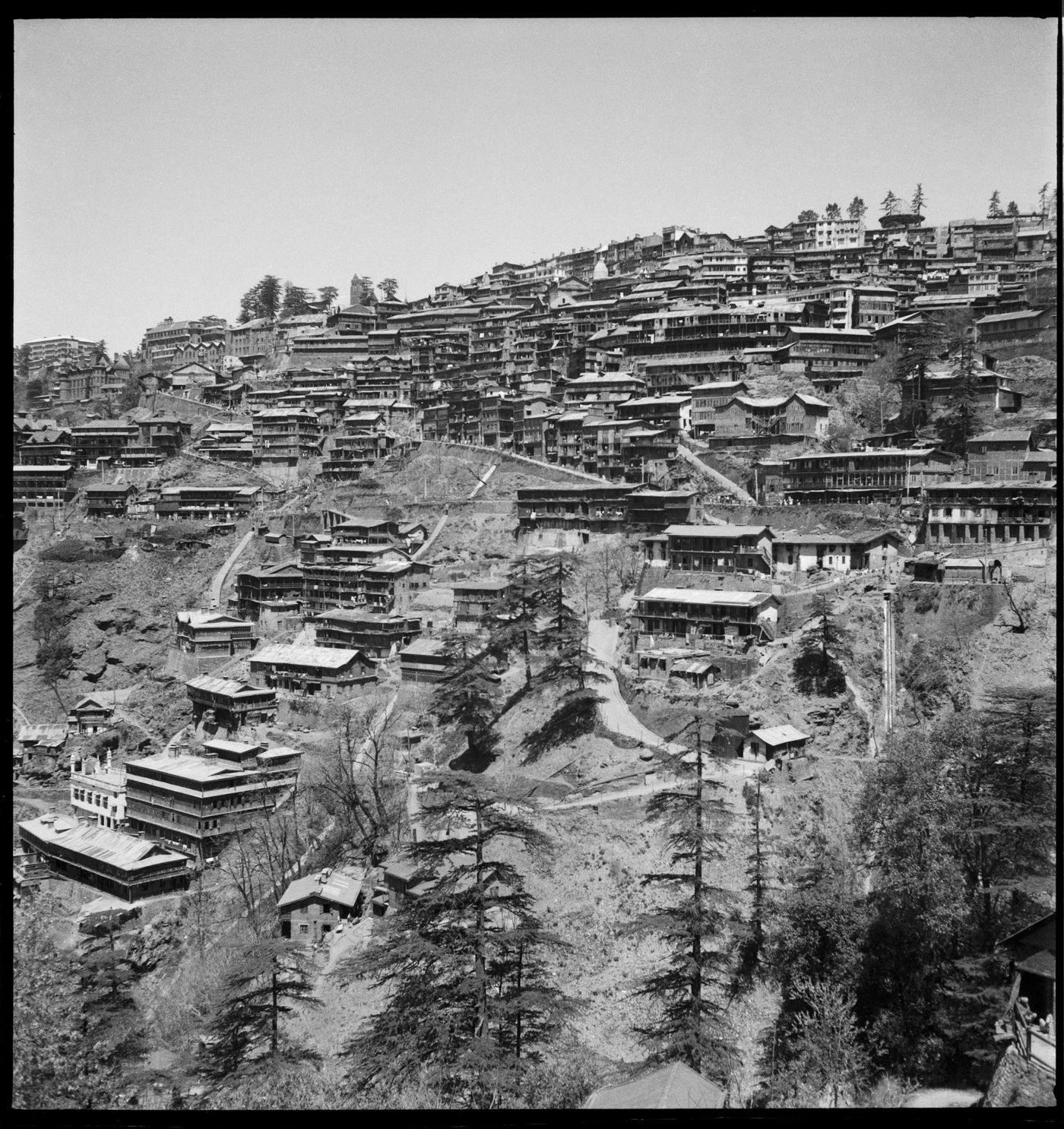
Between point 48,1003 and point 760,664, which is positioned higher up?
point 760,664

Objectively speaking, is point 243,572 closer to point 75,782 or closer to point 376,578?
point 376,578

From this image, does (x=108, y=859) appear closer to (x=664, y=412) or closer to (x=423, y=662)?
(x=423, y=662)

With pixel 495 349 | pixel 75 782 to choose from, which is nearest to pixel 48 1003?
pixel 75 782

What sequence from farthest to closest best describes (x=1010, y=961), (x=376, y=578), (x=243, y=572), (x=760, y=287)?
(x=760, y=287) < (x=243, y=572) < (x=376, y=578) < (x=1010, y=961)

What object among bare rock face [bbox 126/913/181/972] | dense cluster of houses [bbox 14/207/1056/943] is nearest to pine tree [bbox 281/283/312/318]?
dense cluster of houses [bbox 14/207/1056/943]

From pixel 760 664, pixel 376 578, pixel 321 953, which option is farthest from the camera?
pixel 376 578

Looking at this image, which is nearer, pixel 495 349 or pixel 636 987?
pixel 636 987

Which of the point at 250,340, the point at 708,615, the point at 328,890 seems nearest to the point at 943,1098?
the point at 328,890
